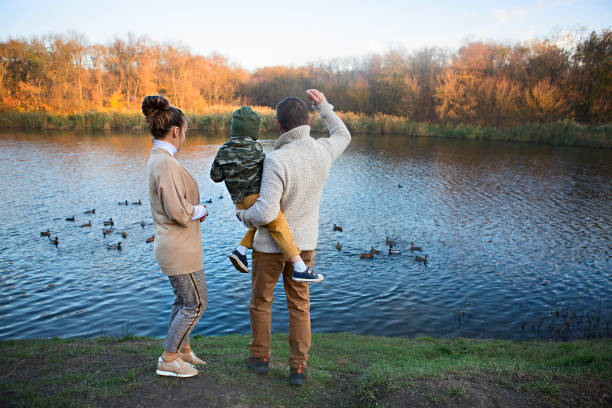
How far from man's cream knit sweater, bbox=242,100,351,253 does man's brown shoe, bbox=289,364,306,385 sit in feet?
3.62

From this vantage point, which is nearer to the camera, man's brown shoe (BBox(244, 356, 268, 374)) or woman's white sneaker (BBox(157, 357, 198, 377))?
woman's white sneaker (BBox(157, 357, 198, 377))

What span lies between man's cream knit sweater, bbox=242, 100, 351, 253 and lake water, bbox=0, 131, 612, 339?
14.2 ft

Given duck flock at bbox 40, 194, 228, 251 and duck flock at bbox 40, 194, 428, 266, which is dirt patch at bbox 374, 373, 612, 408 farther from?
duck flock at bbox 40, 194, 228, 251

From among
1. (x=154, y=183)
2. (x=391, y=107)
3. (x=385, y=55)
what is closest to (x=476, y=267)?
(x=154, y=183)

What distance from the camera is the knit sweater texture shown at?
309 cm

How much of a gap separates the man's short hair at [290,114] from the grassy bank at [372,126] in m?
37.2

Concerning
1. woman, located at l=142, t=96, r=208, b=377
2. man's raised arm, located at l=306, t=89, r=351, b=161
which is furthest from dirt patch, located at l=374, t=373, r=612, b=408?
man's raised arm, located at l=306, t=89, r=351, b=161

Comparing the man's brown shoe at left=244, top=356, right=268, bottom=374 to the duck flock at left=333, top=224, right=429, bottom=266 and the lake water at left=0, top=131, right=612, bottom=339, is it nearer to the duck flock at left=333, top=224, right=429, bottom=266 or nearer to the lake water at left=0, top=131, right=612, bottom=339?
the lake water at left=0, top=131, right=612, bottom=339

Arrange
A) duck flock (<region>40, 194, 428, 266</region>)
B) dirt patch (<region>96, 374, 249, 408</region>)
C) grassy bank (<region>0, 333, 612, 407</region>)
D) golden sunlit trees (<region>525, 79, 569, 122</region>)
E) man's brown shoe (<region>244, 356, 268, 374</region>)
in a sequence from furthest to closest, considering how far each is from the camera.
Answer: golden sunlit trees (<region>525, 79, 569, 122</region>)
duck flock (<region>40, 194, 428, 266</region>)
man's brown shoe (<region>244, 356, 268, 374</region>)
grassy bank (<region>0, 333, 612, 407</region>)
dirt patch (<region>96, 374, 249, 408</region>)

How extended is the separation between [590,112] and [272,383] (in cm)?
4556

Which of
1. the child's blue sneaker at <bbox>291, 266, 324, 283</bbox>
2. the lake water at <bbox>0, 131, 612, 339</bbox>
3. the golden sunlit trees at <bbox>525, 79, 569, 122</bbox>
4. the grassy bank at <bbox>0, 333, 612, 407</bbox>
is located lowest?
the lake water at <bbox>0, 131, 612, 339</bbox>

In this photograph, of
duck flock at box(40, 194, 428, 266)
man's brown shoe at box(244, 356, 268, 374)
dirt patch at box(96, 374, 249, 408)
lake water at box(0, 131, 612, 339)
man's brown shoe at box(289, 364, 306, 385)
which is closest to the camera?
dirt patch at box(96, 374, 249, 408)

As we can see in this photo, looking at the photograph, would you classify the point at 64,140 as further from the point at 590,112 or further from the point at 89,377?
the point at 590,112

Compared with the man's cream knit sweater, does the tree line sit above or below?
above
